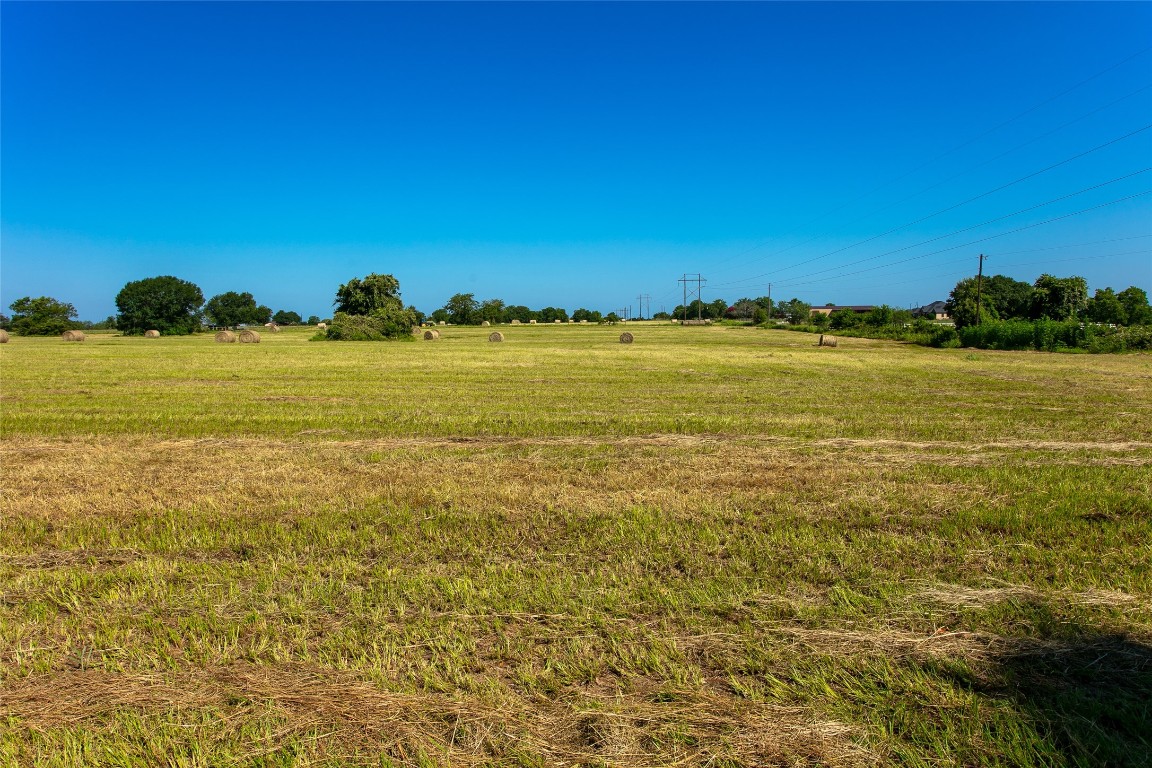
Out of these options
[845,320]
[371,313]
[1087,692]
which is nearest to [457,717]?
[1087,692]

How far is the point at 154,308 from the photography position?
71.7 m

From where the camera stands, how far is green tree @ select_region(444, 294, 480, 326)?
11912 cm

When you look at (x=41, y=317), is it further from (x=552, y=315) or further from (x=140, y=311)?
(x=552, y=315)

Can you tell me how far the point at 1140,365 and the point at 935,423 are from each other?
20.9 meters

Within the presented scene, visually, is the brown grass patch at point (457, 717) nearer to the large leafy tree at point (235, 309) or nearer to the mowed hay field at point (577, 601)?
the mowed hay field at point (577, 601)

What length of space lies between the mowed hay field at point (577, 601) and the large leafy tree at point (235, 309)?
134856mm

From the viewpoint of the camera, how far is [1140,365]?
24172 mm

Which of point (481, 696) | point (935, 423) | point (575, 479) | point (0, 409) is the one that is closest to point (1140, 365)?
point (935, 423)

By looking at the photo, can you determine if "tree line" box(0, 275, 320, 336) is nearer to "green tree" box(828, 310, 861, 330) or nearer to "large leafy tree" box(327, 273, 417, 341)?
"large leafy tree" box(327, 273, 417, 341)

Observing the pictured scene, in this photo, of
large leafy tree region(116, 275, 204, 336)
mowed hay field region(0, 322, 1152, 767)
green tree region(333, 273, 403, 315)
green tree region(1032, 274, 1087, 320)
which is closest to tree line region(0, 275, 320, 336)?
large leafy tree region(116, 275, 204, 336)

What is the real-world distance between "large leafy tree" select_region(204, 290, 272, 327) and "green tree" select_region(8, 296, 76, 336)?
136ft

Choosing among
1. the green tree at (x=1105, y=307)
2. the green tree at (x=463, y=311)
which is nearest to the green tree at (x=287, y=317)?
the green tree at (x=463, y=311)

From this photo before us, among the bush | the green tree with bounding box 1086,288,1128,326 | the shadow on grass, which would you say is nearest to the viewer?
the shadow on grass

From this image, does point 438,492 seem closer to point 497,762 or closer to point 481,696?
point 481,696
